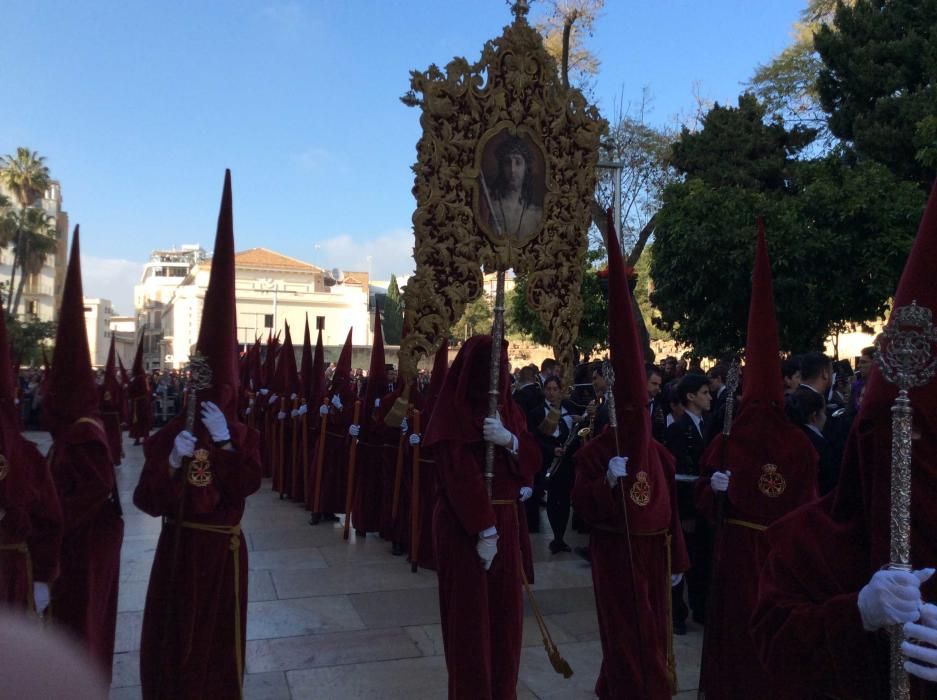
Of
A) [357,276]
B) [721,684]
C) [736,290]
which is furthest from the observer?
[357,276]

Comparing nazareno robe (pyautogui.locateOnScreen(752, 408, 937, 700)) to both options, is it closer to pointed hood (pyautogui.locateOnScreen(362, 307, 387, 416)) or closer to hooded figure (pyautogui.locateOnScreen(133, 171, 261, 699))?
hooded figure (pyautogui.locateOnScreen(133, 171, 261, 699))

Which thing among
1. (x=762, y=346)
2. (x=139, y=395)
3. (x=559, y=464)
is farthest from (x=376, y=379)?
(x=139, y=395)

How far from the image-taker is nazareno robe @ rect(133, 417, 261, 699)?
13.7 feet

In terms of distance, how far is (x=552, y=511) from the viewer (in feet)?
29.0

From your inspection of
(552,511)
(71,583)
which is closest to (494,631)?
(71,583)

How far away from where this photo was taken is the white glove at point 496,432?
4.55 meters

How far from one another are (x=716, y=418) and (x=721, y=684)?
2265mm

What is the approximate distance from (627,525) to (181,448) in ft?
7.85

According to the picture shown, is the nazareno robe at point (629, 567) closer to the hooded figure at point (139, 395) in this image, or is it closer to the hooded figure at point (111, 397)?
the hooded figure at point (111, 397)

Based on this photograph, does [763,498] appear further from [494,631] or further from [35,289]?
[35,289]

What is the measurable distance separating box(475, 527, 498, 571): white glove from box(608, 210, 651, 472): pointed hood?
0.93 meters

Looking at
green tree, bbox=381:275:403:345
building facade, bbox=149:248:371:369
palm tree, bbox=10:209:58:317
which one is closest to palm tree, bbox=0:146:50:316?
palm tree, bbox=10:209:58:317

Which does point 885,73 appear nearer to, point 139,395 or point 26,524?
point 139,395

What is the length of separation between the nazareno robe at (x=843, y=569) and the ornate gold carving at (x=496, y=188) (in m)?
2.96
